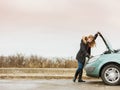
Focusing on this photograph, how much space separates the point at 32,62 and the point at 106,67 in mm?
14024

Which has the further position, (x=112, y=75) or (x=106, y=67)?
(x=106, y=67)

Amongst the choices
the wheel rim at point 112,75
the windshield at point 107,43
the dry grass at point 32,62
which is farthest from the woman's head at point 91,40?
the dry grass at point 32,62

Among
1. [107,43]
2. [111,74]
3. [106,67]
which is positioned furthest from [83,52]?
[111,74]

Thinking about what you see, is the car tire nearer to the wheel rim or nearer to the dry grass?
the wheel rim

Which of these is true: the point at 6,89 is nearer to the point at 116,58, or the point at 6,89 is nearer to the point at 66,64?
the point at 116,58

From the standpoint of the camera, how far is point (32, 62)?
108 ft

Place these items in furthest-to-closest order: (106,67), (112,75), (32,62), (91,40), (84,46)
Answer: (32,62)
(84,46)
(91,40)
(106,67)
(112,75)

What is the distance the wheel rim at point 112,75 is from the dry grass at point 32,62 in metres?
12.8

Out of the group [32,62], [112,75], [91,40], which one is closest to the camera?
[112,75]

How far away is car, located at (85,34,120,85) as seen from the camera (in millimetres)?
18906

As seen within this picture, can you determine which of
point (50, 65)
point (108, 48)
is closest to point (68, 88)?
point (108, 48)

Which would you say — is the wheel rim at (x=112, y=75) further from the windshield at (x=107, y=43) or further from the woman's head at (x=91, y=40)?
the woman's head at (x=91, y=40)

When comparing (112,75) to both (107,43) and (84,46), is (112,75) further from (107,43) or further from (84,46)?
(84,46)

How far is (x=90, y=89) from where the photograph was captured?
17.1 m
